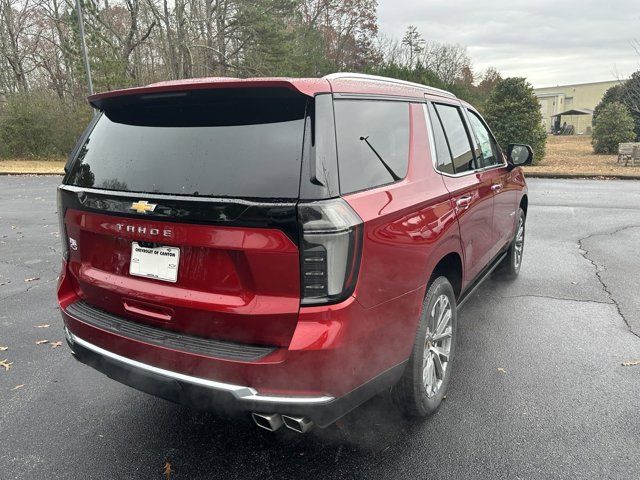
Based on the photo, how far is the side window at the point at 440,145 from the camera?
290cm

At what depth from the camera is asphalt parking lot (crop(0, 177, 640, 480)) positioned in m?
2.35

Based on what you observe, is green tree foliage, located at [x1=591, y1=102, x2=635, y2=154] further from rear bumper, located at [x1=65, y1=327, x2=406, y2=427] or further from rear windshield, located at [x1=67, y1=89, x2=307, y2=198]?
rear windshield, located at [x1=67, y1=89, x2=307, y2=198]

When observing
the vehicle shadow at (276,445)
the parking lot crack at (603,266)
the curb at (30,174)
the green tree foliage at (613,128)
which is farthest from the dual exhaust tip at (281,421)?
the green tree foliage at (613,128)

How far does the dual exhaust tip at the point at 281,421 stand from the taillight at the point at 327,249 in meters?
0.49

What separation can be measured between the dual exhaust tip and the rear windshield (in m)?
0.89

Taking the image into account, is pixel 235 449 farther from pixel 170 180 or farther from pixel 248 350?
pixel 170 180

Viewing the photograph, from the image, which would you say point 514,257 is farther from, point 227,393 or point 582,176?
point 582,176

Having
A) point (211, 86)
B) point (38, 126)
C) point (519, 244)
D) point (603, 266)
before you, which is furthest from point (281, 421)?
point (38, 126)

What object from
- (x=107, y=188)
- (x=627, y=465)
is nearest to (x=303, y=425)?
(x=107, y=188)

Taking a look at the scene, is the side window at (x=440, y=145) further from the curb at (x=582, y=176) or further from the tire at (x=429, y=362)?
the curb at (x=582, y=176)

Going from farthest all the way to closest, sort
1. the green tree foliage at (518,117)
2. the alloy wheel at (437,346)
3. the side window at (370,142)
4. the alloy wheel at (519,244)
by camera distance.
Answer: the green tree foliage at (518,117) → the alloy wheel at (519,244) → the alloy wheel at (437,346) → the side window at (370,142)

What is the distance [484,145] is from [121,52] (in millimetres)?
30256

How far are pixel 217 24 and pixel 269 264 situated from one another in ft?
93.7

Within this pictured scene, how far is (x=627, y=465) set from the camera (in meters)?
2.30
